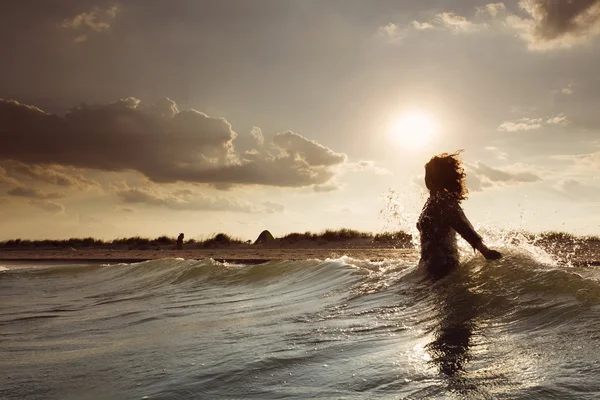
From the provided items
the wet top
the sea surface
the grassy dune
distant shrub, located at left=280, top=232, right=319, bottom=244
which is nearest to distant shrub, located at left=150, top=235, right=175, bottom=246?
the grassy dune

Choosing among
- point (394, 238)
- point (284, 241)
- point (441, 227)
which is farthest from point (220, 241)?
point (441, 227)

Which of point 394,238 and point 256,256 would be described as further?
point 394,238

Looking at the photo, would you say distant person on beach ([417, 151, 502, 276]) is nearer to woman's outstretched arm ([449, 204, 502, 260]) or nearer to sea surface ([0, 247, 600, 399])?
woman's outstretched arm ([449, 204, 502, 260])

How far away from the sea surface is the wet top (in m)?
0.32

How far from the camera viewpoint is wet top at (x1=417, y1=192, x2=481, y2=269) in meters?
7.01

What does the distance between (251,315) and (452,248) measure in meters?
2.83

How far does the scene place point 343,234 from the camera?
93.6ft

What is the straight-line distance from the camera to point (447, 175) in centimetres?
720

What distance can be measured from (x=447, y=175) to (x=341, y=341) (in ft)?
9.71

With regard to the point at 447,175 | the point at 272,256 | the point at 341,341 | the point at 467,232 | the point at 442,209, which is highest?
the point at 447,175

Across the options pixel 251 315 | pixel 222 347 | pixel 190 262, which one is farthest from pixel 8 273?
pixel 222 347

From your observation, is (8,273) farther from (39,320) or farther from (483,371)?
(483,371)

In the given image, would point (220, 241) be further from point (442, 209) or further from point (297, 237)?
point (442, 209)

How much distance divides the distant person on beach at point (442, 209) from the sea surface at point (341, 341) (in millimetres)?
318
